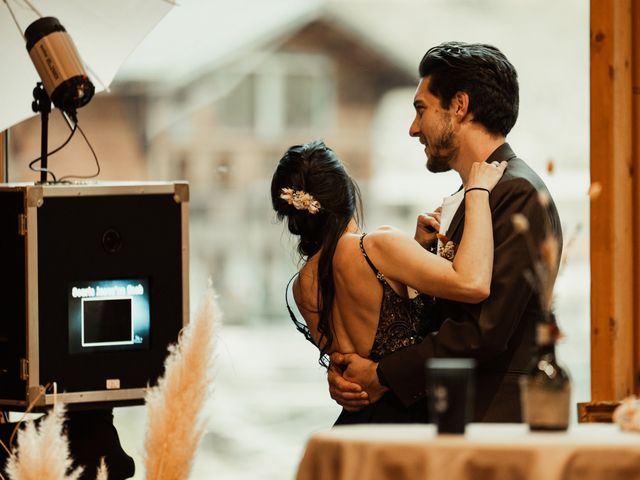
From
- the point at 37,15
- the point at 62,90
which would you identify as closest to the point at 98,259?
the point at 62,90

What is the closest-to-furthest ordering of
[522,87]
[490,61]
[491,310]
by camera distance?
1. [491,310]
2. [490,61]
3. [522,87]

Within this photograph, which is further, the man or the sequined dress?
the sequined dress

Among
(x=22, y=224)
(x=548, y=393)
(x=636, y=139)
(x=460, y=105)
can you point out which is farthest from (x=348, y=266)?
(x=636, y=139)

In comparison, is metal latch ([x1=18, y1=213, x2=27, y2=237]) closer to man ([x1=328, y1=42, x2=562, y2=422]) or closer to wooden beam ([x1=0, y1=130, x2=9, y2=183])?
man ([x1=328, y1=42, x2=562, y2=422])

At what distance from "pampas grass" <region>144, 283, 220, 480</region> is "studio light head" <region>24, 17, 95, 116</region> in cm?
81

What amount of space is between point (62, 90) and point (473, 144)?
0.96 meters

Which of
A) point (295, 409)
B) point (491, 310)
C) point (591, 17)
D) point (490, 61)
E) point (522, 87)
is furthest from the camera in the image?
point (295, 409)

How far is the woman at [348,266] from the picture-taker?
247 cm

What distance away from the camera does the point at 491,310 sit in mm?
2385

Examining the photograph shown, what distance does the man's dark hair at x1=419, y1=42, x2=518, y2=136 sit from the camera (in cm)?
255

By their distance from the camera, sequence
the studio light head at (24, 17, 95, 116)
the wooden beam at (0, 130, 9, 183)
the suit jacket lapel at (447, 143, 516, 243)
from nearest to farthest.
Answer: the studio light head at (24, 17, 95, 116)
the suit jacket lapel at (447, 143, 516, 243)
the wooden beam at (0, 130, 9, 183)

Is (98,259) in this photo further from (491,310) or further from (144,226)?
(491,310)

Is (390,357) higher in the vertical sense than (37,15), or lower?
lower

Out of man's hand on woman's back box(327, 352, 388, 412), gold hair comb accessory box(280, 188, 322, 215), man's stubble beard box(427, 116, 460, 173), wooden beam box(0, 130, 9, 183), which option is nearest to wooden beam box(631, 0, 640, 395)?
man's stubble beard box(427, 116, 460, 173)
